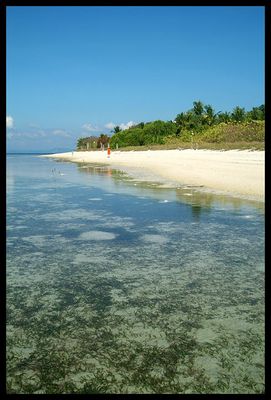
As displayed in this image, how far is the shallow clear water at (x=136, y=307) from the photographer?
2670mm

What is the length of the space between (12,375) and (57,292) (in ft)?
4.93

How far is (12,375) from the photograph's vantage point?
2682mm

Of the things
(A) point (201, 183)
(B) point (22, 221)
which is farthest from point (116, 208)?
(A) point (201, 183)

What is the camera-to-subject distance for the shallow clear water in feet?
8.76

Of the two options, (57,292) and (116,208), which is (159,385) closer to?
(57,292)

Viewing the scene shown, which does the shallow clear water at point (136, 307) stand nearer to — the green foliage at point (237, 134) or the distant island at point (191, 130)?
the green foliage at point (237, 134)

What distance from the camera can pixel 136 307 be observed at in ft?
12.3

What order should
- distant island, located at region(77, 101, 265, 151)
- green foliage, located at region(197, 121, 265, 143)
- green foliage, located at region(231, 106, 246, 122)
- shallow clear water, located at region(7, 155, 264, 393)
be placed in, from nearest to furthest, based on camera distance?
shallow clear water, located at region(7, 155, 264, 393)
green foliage, located at region(197, 121, 265, 143)
distant island, located at region(77, 101, 265, 151)
green foliage, located at region(231, 106, 246, 122)

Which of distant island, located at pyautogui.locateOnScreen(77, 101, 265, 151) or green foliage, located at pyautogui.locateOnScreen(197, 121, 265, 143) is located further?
distant island, located at pyautogui.locateOnScreen(77, 101, 265, 151)

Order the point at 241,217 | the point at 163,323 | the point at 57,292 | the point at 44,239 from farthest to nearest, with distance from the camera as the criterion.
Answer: the point at 241,217
the point at 44,239
the point at 57,292
the point at 163,323

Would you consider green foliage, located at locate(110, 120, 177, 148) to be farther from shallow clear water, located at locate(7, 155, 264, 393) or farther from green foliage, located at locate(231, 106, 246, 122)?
shallow clear water, located at locate(7, 155, 264, 393)

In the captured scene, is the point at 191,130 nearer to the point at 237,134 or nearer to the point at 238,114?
the point at 238,114

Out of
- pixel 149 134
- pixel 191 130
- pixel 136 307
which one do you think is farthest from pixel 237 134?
pixel 136 307

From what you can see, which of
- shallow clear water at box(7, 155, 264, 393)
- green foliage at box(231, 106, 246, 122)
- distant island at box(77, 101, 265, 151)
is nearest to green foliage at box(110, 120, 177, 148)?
distant island at box(77, 101, 265, 151)
